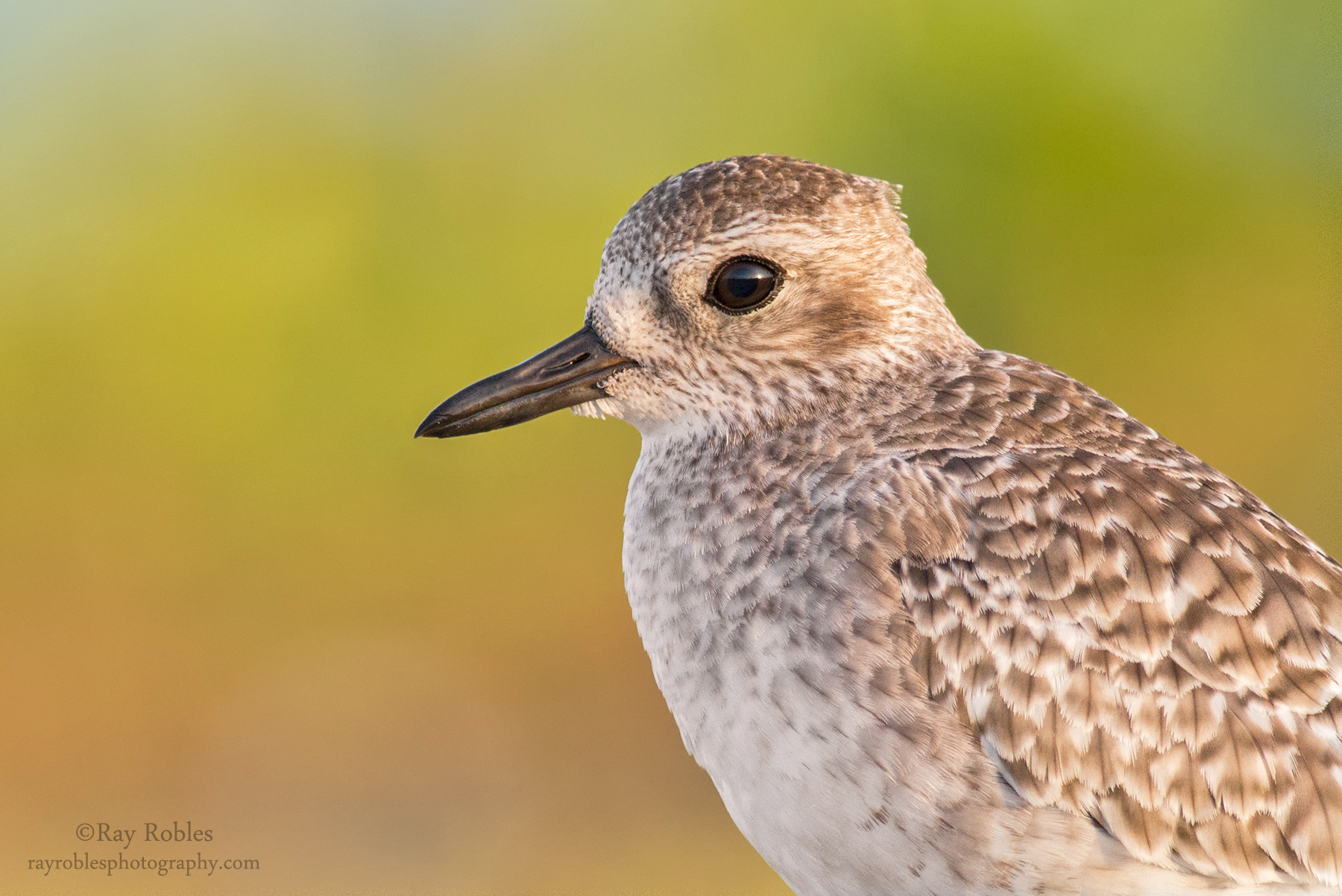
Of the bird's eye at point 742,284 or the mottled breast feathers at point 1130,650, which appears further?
the bird's eye at point 742,284

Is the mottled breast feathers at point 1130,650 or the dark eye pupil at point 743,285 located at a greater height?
the dark eye pupil at point 743,285

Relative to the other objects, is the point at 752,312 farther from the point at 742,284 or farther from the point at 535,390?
the point at 535,390

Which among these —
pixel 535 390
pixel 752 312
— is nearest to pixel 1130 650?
pixel 752 312

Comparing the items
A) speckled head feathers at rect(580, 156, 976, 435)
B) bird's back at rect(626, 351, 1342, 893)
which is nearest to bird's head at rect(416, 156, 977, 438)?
speckled head feathers at rect(580, 156, 976, 435)

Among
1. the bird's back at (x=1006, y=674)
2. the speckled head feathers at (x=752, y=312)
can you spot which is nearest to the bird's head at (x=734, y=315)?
the speckled head feathers at (x=752, y=312)

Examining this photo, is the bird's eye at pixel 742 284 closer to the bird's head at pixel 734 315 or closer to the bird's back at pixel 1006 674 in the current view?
the bird's head at pixel 734 315

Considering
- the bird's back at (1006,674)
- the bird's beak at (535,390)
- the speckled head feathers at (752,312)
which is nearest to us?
the bird's back at (1006,674)

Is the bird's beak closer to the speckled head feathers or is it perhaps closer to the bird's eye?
the speckled head feathers
